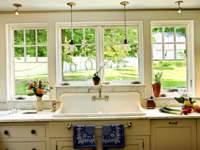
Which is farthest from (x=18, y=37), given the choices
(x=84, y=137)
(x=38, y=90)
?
(x=84, y=137)

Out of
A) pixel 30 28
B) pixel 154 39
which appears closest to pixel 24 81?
pixel 30 28

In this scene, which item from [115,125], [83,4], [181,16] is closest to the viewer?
[115,125]

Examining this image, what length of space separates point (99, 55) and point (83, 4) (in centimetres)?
78

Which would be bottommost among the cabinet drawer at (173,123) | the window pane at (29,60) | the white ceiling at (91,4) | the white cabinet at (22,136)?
the white cabinet at (22,136)

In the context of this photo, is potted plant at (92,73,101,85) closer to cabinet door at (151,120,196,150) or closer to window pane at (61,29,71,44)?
window pane at (61,29,71,44)

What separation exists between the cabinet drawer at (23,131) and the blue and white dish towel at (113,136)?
28.6 inches

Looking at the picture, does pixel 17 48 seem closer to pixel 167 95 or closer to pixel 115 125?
pixel 115 125

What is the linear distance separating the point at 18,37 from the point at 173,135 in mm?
2574

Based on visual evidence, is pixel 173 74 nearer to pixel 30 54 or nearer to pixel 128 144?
pixel 128 144

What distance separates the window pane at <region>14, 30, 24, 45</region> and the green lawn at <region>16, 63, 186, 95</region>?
56 centimetres

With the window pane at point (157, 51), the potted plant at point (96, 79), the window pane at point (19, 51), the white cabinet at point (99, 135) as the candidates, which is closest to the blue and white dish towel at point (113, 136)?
the white cabinet at point (99, 135)

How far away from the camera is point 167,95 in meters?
3.55

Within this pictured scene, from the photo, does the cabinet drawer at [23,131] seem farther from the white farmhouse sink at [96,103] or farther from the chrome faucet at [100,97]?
the chrome faucet at [100,97]

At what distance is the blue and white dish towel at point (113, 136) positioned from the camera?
8.97 ft
